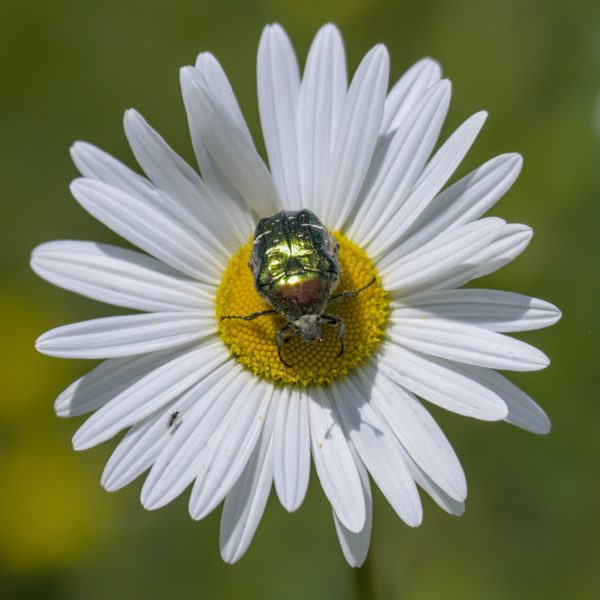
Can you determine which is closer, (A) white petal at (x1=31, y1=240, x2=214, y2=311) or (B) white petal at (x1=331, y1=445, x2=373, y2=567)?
(B) white petal at (x1=331, y1=445, x2=373, y2=567)

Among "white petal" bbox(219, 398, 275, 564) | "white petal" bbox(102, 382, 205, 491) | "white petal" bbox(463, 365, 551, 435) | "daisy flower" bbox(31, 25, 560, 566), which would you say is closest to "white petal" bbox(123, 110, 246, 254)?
"daisy flower" bbox(31, 25, 560, 566)

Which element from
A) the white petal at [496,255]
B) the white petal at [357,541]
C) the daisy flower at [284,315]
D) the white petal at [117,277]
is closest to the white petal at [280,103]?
the daisy flower at [284,315]

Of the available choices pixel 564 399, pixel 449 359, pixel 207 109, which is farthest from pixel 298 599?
pixel 207 109

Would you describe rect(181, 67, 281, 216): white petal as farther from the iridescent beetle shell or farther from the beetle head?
the beetle head

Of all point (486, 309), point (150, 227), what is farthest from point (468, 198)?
point (150, 227)

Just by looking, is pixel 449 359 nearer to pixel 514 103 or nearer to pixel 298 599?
pixel 298 599

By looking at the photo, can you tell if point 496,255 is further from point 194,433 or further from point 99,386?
point 99,386
